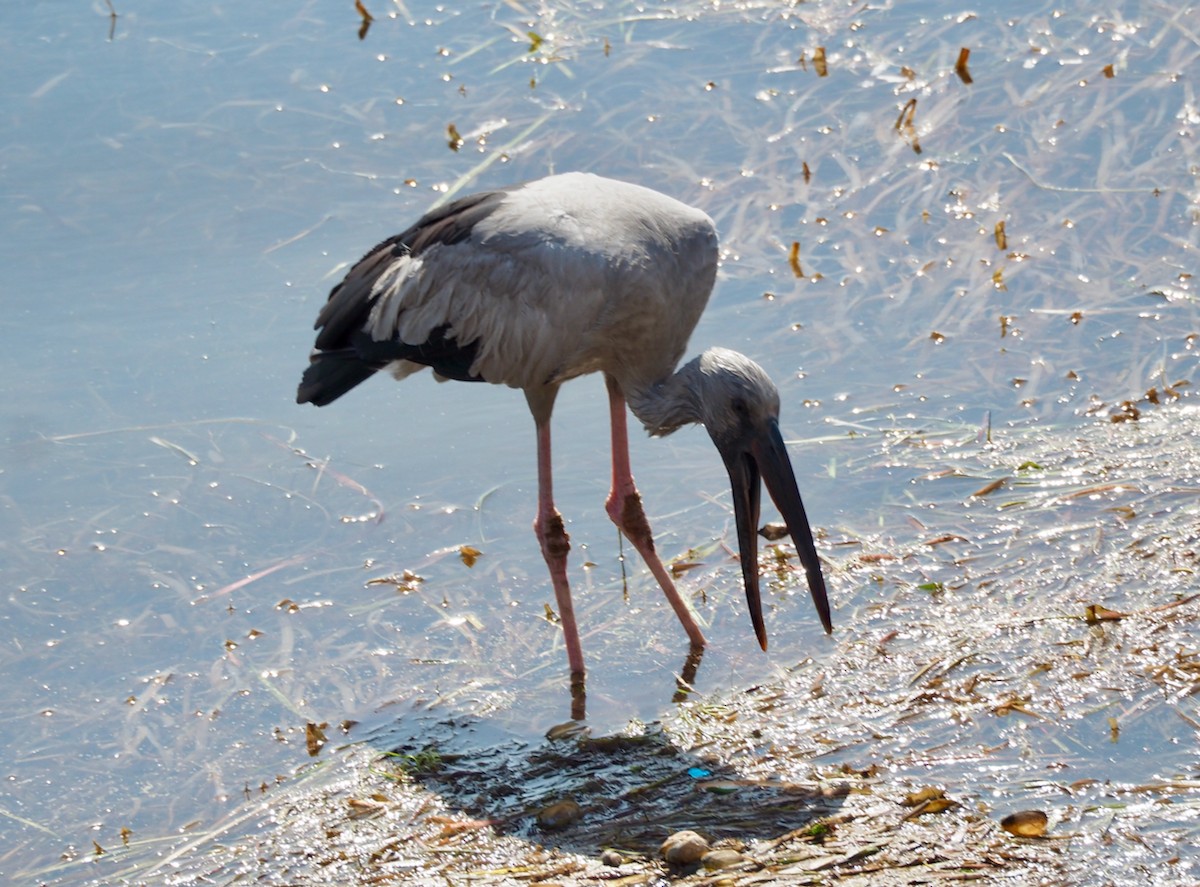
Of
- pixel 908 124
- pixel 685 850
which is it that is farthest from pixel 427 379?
pixel 685 850

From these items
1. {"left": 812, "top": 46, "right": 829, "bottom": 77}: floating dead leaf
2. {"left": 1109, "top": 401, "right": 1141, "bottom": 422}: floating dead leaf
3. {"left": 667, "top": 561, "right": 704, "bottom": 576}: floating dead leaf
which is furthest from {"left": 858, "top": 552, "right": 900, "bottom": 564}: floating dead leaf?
{"left": 812, "top": 46, "right": 829, "bottom": 77}: floating dead leaf

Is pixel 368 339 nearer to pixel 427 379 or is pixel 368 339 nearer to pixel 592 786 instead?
pixel 427 379

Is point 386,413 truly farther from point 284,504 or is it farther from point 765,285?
point 765,285

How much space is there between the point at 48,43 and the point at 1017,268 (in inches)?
260

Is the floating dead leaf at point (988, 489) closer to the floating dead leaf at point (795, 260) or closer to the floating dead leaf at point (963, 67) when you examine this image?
the floating dead leaf at point (795, 260)

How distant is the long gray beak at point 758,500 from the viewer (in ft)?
16.8

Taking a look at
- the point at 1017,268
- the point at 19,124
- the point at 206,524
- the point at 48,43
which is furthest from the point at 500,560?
the point at 48,43

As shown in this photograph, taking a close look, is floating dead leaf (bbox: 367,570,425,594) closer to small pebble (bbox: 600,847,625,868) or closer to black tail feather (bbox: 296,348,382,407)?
black tail feather (bbox: 296,348,382,407)

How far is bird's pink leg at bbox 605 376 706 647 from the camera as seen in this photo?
604cm

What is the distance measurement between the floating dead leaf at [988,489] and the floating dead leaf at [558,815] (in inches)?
92.1

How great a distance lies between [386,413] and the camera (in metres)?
7.59

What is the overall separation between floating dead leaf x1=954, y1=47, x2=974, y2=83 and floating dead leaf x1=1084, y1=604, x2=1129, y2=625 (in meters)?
5.09

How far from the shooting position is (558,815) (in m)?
4.74

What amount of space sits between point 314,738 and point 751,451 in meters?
1.77
